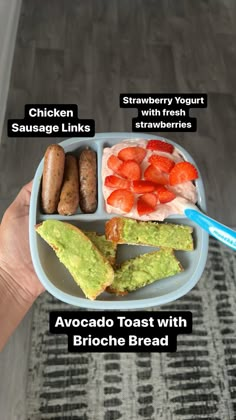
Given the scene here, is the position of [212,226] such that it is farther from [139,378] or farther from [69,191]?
[139,378]

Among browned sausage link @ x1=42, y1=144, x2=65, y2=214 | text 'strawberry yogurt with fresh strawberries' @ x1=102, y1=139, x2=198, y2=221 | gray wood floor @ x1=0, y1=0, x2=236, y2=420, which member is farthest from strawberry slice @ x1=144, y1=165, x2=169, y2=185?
gray wood floor @ x1=0, y1=0, x2=236, y2=420

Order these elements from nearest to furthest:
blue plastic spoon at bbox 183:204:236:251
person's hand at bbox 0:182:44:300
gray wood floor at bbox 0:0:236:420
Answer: blue plastic spoon at bbox 183:204:236:251 → person's hand at bbox 0:182:44:300 → gray wood floor at bbox 0:0:236:420

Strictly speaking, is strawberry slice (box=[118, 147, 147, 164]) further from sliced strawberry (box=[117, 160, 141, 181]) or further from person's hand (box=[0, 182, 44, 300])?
person's hand (box=[0, 182, 44, 300])

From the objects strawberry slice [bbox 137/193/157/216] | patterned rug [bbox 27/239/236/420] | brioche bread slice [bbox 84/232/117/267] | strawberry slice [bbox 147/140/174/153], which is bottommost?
patterned rug [bbox 27/239/236/420]

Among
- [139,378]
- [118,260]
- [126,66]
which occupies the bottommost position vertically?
[139,378]

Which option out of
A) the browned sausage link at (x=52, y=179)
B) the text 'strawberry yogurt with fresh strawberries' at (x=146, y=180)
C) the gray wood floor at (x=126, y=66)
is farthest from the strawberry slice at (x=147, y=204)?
the gray wood floor at (x=126, y=66)

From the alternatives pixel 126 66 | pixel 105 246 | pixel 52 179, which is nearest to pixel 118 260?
pixel 105 246
